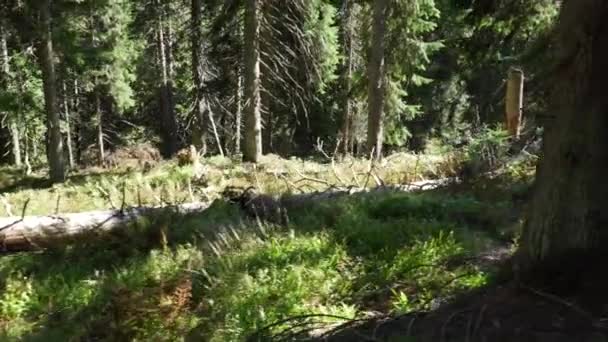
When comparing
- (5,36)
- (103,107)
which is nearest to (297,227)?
(5,36)

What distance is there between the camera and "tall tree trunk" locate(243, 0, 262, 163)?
46.4ft

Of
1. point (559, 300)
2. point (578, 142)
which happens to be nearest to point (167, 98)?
point (578, 142)

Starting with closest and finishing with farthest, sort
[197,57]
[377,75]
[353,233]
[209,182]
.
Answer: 1. [353,233]
2. [209,182]
3. [377,75]
4. [197,57]

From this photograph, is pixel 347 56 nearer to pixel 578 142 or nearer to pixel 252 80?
pixel 252 80

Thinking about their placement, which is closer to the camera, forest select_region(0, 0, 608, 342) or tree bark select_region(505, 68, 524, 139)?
forest select_region(0, 0, 608, 342)

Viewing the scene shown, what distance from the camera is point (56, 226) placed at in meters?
6.71

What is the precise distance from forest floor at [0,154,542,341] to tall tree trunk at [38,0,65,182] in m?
10.7

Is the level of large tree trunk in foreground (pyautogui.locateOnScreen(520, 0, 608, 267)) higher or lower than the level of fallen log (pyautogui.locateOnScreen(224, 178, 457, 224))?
higher

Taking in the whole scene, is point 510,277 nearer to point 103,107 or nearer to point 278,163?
point 278,163

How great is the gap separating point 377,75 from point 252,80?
3419mm

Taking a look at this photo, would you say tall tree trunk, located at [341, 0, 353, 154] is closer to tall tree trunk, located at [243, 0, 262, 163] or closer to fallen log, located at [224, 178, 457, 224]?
tall tree trunk, located at [243, 0, 262, 163]

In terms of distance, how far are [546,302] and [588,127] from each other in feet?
3.67

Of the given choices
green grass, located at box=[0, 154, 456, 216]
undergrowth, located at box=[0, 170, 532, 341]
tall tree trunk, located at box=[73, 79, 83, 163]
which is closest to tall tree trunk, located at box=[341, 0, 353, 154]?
green grass, located at box=[0, 154, 456, 216]

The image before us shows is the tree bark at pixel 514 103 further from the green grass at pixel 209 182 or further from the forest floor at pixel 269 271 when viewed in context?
the forest floor at pixel 269 271
